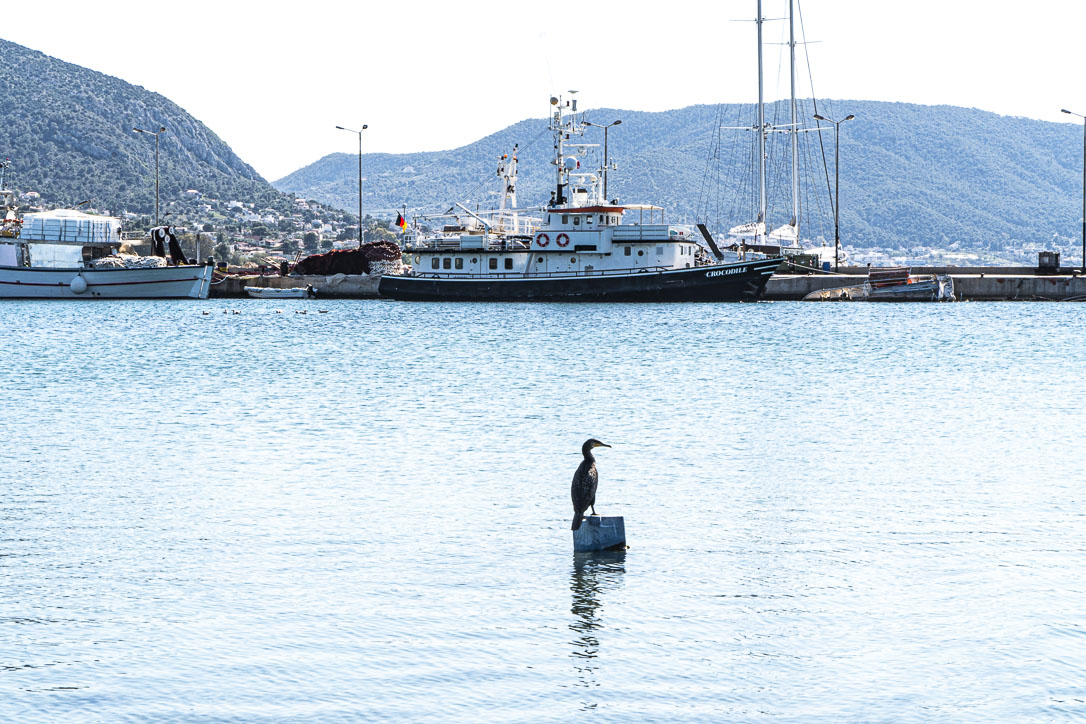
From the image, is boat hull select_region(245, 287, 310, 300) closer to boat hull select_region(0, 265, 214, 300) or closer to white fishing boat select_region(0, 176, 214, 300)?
white fishing boat select_region(0, 176, 214, 300)

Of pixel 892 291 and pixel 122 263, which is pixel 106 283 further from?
pixel 892 291

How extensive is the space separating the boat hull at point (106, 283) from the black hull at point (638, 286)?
18.0 meters

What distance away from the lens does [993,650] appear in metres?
10.1

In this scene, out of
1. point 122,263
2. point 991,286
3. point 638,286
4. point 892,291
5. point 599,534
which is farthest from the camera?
point 122,263

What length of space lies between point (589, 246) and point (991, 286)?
24329mm

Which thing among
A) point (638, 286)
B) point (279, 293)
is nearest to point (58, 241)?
point (279, 293)

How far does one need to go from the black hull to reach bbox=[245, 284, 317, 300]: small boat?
15.0 m

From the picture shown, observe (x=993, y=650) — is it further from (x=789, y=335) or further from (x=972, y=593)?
(x=789, y=335)

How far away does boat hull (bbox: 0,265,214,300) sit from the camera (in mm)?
80000

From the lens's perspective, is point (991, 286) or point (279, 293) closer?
point (991, 286)

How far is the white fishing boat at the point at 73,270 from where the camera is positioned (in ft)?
263

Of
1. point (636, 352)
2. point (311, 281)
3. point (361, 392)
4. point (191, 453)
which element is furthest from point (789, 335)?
point (311, 281)

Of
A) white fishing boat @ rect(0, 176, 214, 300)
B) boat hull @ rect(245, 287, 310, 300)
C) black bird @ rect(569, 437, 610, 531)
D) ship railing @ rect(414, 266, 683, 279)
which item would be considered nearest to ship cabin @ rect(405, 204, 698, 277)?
ship railing @ rect(414, 266, 683, 279)

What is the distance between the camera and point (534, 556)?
1340cm
